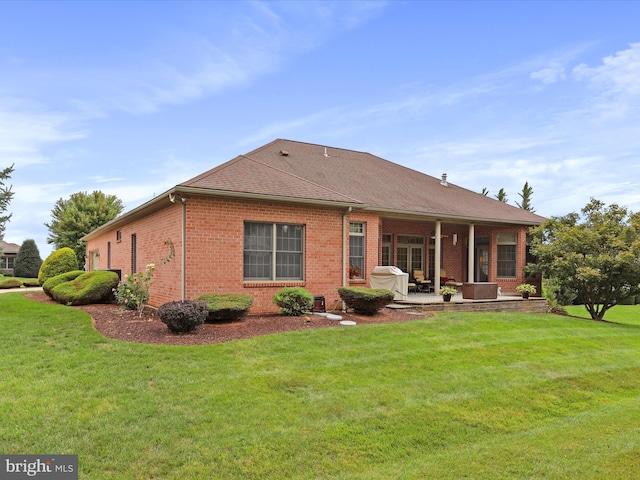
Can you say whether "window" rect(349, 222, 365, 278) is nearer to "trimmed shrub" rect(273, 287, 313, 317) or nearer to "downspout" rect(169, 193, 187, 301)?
"trimmed shrub" rect(273, 287, 313, 317)

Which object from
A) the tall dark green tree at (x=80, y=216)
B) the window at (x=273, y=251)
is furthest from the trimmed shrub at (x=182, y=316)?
the tall dark green tree at (x=80, y=216)

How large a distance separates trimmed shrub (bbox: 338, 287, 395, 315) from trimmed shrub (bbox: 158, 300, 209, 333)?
14.0 ft

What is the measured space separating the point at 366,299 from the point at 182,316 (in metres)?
4.93

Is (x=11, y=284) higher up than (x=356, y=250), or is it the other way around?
(x=356, y=250)

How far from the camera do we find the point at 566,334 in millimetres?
11617

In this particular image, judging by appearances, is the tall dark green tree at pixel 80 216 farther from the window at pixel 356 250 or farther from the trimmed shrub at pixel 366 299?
the trimmed shrub at pixel 366 299

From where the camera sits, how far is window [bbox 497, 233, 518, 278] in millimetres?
19297

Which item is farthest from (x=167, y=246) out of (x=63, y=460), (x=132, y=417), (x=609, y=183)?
(x=609, y=183)

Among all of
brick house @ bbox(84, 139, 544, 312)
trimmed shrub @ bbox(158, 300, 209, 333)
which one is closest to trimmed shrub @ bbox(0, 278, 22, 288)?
brick house @ bbox(84, 139, 544, 312)

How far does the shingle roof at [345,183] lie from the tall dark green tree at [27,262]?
A: 3184 cm

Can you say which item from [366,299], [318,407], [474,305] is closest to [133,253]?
[366,299]

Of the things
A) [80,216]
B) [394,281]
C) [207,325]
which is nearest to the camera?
[207,325]

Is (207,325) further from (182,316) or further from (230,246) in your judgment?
(230,246)

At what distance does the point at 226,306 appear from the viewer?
A: 32.6 ft
